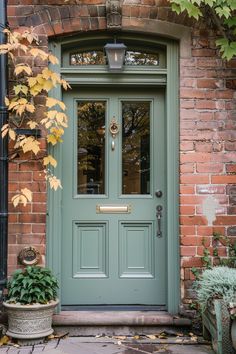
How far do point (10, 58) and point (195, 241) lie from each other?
2428 millimetres

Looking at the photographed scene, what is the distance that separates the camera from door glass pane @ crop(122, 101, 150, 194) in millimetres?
4684

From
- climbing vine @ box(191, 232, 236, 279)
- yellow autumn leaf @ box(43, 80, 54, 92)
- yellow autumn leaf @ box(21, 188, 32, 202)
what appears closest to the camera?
yellow autumn leaf @ box(21, 188, 32, 202)

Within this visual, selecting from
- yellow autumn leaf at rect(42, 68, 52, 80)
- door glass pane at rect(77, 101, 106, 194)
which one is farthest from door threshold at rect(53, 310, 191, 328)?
yellow autumn leaf at rect(42, 68, 52, 80)

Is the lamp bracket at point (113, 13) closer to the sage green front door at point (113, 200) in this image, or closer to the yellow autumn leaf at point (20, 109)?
the sage green front door at point (113, 200)

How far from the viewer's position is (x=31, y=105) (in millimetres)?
4160

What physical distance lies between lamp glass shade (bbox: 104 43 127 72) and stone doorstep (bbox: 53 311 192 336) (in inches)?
92.4

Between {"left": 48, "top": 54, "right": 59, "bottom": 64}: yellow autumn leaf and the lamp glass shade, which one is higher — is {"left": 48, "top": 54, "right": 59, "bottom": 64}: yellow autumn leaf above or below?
below

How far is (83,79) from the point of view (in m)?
4.56

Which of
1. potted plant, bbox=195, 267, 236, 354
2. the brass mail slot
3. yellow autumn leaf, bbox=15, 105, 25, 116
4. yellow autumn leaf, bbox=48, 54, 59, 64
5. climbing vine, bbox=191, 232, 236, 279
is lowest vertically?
potted plant, bbox=195, 267, 236, 354

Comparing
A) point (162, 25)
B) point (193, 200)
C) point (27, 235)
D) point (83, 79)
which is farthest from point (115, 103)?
point (27, 235)

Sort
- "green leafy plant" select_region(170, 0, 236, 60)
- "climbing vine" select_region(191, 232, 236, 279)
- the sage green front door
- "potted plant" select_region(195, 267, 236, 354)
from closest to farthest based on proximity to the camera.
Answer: "potted plant" select_region(195, 267, 236, 354)
"green leafy plant" select_region(170, 0, 236, 60)
"climbing vine" select_region(191, 232, 236, 279)
the sage green front door

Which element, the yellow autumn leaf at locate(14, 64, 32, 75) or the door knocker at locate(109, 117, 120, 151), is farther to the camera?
the door knocker at locate(109, 117, 120, 151)

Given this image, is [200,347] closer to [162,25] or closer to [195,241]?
[195,241]

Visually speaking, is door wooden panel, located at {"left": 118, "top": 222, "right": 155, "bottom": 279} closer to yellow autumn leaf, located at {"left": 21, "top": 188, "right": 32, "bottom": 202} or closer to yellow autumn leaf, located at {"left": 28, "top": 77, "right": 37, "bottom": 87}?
yellow autumn leaf, located at {"left": 21, "top": 188, "right": 32, "bottom": 202}
